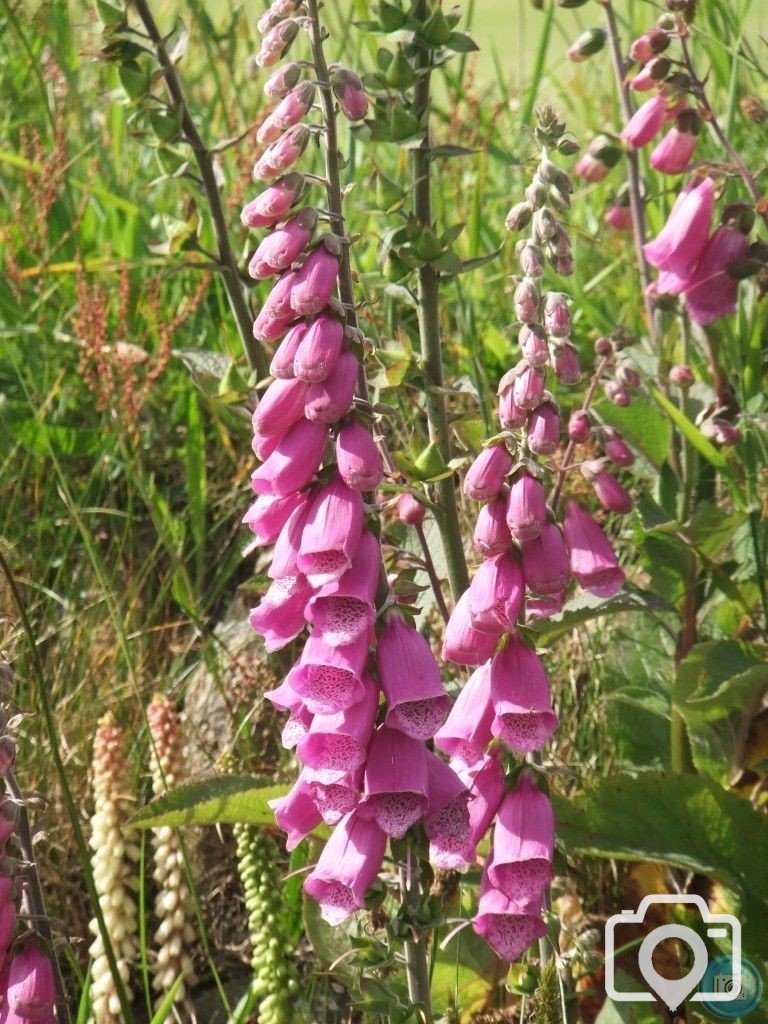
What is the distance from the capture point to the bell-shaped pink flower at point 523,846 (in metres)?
1.37

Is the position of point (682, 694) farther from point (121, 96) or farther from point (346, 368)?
point (121, 96)

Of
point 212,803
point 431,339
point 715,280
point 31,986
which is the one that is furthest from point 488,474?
point 715,280

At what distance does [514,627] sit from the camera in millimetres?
1403

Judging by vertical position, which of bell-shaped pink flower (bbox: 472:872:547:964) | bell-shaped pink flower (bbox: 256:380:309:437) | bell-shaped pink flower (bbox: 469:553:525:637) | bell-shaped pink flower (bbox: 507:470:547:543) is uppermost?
bell-shaped pink flower (bbox: 256:380:309:437)

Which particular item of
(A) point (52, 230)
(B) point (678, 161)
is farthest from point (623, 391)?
(A) point (52, 230)

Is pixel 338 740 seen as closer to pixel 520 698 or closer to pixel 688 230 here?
pixel 520 698

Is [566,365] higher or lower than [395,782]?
higher

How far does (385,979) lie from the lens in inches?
65.5

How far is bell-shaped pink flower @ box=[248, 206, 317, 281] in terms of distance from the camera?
1.27 metres

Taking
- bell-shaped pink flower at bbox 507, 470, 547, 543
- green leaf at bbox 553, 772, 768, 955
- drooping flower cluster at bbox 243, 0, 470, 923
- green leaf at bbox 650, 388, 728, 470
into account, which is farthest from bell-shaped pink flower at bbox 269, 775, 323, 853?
green leaf at bbox 650, 388, 728, 470

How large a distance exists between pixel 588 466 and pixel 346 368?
64 centimetres

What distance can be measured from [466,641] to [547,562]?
0.13 metres

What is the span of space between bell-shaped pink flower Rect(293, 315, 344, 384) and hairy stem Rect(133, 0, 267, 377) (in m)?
0.68

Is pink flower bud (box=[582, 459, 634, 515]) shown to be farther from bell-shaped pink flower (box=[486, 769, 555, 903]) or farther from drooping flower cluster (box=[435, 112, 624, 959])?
bell-shaped pink flower (box=[486, 769, 555, 903])
